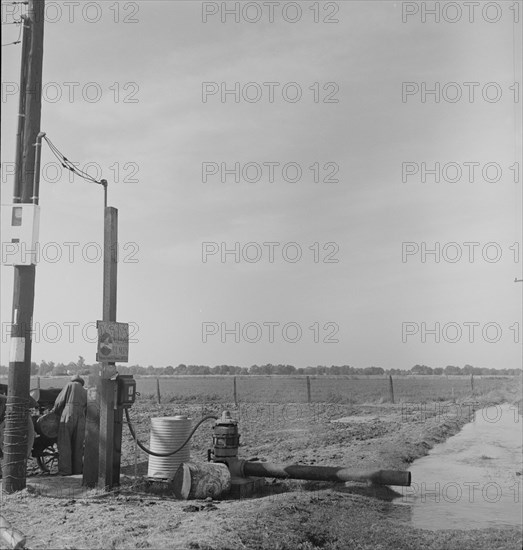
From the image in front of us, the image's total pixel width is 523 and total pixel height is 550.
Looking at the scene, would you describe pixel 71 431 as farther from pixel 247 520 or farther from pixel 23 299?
pixel 247 520

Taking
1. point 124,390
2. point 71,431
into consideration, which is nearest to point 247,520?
point 124,390

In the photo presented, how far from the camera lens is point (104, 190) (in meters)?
12.0

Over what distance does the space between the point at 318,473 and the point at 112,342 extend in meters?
3.63

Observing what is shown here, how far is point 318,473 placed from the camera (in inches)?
431

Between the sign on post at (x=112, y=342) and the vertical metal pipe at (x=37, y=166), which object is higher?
the vertical metal pipe at (x=37, y=166)

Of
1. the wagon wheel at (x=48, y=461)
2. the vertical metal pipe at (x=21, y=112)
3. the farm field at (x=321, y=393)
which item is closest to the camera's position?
the vertical metal pipe at (x=21, y=112)

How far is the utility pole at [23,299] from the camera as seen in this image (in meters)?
10.7

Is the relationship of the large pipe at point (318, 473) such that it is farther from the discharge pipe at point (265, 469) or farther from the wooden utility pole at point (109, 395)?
the wooden utility pole at point (109, 395)

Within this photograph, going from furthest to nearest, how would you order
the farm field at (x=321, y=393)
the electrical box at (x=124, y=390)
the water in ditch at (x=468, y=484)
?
1. the farm field at (x=321, y=393)
2. the electrical box at (x=124, y=390)
3. the water in ditch at (x=468, y=484)

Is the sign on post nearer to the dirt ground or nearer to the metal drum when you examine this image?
the metal drum

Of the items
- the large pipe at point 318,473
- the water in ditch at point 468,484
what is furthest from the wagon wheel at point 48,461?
the water in ditch at point 468,484

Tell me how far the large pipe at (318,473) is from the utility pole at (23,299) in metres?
3.18

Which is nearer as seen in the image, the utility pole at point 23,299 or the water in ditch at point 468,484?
Result: the water in ditch at point 468,484

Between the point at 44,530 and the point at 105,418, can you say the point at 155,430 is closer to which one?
the point at 105,418
